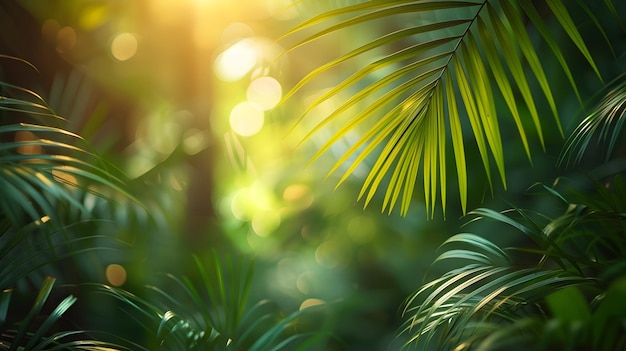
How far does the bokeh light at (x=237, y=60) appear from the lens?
1.69 metres

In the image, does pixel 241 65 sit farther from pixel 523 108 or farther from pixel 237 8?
pixel 523 108

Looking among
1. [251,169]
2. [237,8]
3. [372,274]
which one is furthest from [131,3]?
[372,274]

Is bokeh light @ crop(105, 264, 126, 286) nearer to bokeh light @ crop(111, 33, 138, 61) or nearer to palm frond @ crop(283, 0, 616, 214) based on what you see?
bokeh light @ crop(111, 33, 138, 61)

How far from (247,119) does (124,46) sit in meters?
0.52

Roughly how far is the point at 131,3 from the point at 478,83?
1413mm

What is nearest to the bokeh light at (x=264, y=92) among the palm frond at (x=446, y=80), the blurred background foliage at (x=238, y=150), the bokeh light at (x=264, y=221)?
the blurred background foliage at (x=238, y=150)

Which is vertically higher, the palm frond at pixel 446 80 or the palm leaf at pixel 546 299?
the palm frond at pixel 446 80

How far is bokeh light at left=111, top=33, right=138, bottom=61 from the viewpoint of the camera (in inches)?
67.4

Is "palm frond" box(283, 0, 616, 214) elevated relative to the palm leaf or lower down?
elevated

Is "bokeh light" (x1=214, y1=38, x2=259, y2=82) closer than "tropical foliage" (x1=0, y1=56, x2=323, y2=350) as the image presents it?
No

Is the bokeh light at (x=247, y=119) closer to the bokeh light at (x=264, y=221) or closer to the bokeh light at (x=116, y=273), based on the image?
the bokeh light at (x=264, y=221)

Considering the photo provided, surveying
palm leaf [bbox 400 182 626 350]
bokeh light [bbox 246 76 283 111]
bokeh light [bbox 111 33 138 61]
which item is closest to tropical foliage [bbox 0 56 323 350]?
palm leaf [bbox 400 182 626 350]

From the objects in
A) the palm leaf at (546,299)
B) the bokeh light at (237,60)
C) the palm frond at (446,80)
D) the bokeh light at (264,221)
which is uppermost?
the bokeh light at (237,60)

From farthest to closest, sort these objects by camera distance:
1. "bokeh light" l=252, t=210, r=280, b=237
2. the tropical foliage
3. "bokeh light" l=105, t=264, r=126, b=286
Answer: "bokeh light" l=252, t=210, r=280, b=237
"bokeh light" l=105, t=264, r=126, b=286
the tropical foliage
